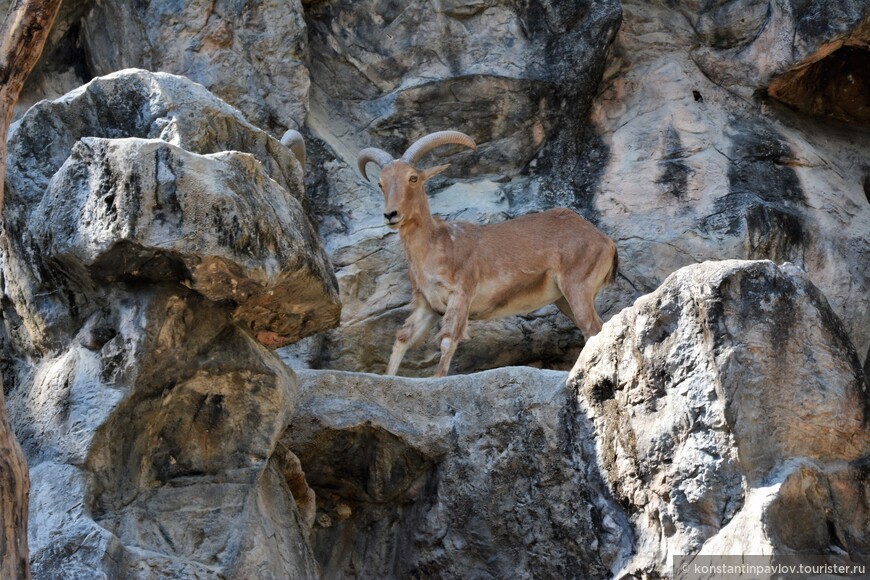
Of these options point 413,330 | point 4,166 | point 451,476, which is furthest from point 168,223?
point 413,330

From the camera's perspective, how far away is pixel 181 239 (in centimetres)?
638

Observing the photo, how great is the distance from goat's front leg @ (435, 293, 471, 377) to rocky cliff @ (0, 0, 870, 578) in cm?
63

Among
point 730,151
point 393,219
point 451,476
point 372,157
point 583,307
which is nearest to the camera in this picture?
point 451,476

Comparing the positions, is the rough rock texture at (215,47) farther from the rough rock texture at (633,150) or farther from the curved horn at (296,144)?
the curved horn at (296,144)

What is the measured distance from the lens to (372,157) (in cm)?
1084

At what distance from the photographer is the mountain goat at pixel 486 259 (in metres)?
10.6

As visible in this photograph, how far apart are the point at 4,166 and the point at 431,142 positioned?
18.7 feet

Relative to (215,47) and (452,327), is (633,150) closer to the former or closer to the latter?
(452,327)

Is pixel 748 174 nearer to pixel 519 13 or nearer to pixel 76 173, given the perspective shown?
pixel 519 13

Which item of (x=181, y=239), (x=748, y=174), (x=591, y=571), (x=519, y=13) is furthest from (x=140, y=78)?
(x=748, y=174)

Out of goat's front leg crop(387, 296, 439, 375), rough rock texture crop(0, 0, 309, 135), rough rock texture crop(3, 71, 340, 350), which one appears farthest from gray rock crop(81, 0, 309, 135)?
rough rock texture crop(3, 71, 340, 350)

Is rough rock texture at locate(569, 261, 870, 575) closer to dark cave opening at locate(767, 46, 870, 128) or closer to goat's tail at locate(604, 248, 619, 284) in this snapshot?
goat's tail at locate(604, 248, 619, 284)

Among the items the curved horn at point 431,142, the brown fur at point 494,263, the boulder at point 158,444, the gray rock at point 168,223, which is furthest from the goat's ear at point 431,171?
the gray rock at point 168,223

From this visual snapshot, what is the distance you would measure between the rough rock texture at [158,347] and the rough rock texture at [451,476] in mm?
709
